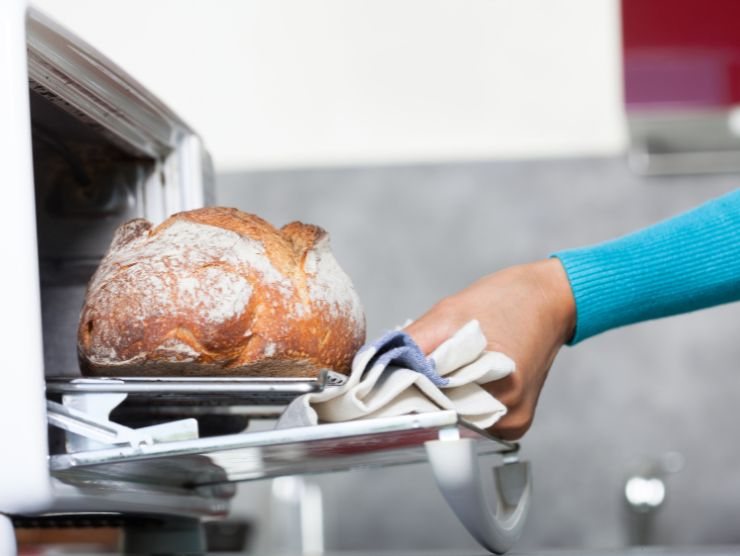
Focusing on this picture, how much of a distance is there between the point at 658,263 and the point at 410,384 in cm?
38

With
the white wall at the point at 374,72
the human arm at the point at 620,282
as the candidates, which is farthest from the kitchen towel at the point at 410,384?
the white wall at the point at 374,72

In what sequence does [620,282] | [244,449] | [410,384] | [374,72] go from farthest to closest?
[374,72] < [620,282] < [410,384] < [244,449]

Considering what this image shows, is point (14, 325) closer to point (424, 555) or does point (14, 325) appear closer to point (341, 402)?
point (341, 402)

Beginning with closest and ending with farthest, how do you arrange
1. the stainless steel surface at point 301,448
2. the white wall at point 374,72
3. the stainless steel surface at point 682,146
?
the stainless steel surface at point 301,448, the stainless steel surface at point 682,146, the white wall at point 374,72

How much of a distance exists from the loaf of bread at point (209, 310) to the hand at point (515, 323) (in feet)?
0.46

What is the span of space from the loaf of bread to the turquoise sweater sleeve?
1.03 feet

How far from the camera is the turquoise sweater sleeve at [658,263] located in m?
1.09

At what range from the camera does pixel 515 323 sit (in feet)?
3.35

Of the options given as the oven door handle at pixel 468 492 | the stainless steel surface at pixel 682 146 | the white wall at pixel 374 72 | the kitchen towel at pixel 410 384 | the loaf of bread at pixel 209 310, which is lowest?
the oven door handle at pixel 468 492

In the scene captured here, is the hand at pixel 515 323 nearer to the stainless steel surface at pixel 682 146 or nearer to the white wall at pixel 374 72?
the stainless steel surface at pixel 682 146

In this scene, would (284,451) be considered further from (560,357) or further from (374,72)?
(374,72)

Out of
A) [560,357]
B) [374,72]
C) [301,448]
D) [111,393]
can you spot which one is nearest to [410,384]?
[301,448]

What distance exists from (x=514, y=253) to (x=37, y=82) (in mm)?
1803

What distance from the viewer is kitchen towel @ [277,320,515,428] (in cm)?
79
